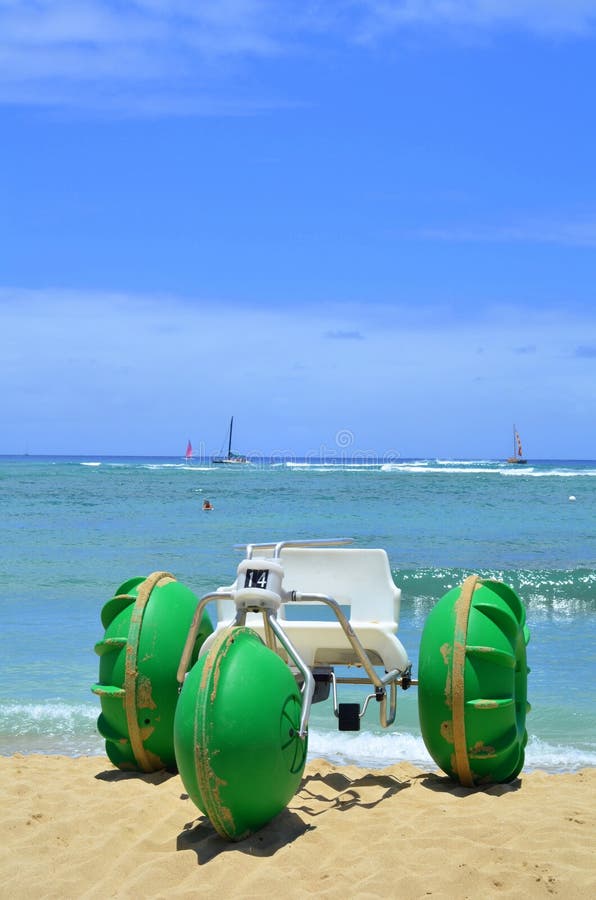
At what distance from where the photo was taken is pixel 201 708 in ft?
12.5

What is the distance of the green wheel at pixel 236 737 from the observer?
12.4 feet

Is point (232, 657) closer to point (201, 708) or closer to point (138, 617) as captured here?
point (201, 708)

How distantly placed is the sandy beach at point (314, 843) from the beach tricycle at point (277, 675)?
0.21 metres

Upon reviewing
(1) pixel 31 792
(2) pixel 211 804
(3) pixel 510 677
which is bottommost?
(1) pixel 31 792

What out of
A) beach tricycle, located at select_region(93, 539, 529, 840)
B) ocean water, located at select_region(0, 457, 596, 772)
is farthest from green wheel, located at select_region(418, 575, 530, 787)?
ocean water, located at select_region(0, 457, 596, 772)

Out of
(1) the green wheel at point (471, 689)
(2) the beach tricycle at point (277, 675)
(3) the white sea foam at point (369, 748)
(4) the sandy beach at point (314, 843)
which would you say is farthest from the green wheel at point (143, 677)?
(3) the white sea foam at point (369, 748)

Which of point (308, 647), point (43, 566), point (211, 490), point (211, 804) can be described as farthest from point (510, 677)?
point (211, 490)

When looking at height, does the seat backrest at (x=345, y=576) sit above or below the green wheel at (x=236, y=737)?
above

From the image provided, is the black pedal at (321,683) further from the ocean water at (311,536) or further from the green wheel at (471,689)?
the ocean water at (311,536)

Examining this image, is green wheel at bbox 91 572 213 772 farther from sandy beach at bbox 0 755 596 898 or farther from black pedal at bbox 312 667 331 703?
black pedal at bbox 312 667 331 703

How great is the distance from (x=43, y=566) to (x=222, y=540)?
653cm

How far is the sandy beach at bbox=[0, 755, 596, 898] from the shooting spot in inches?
144

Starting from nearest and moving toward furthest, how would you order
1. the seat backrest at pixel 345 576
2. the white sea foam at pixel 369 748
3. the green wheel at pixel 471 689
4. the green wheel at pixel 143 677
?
the green wheel at pixel 471 689 → the green wheel at pixel 143 677 → the seat backrest at pixel 345 576 → the white sea foam at pixel 369 748

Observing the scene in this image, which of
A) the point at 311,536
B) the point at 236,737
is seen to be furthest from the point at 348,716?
the point at 311,536
